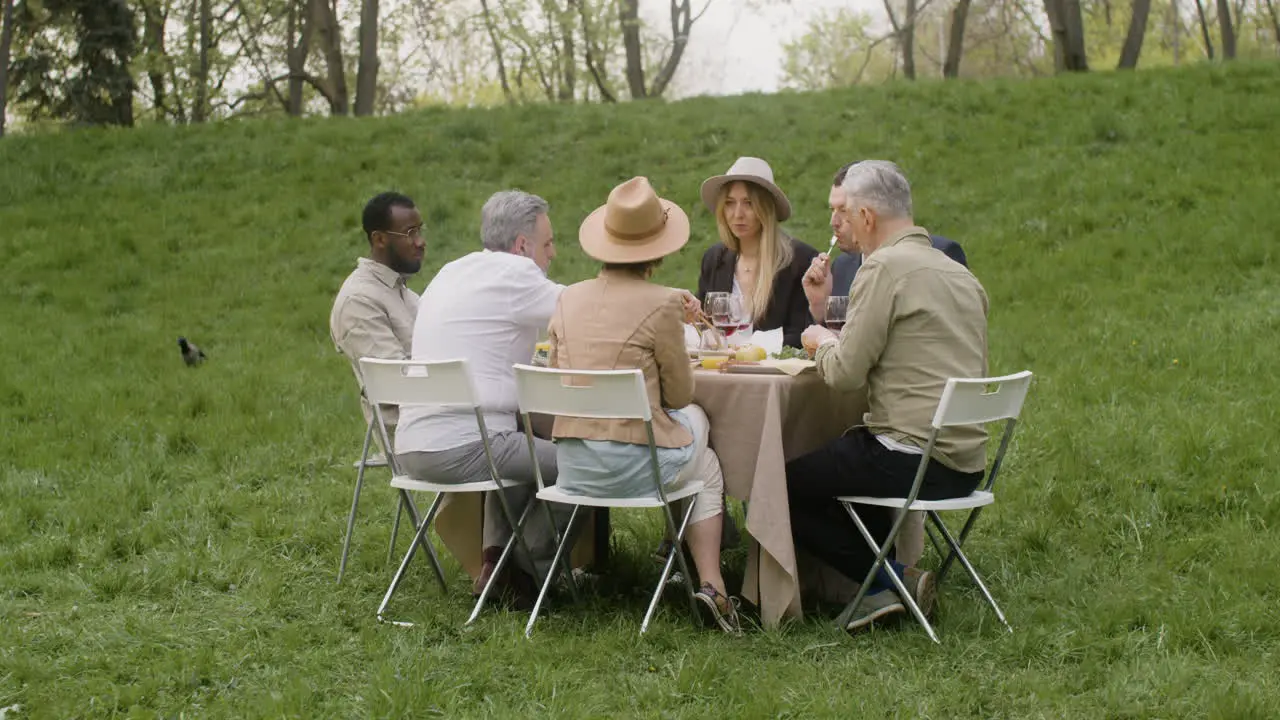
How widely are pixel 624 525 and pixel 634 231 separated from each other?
2180 millimetres

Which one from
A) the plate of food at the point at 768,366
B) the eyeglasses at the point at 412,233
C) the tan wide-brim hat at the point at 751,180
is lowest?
the plate of food at the point at 768,366

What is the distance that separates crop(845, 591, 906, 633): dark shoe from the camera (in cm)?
456

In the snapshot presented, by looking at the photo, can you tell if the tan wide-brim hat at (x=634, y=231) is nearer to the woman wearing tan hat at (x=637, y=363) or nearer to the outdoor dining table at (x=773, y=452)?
the woman wearing tan hat at (x=637, y=363)

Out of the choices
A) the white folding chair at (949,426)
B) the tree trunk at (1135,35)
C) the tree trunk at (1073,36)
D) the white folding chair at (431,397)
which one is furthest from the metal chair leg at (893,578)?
the tree trunk at (1135,35)

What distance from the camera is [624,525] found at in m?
6.30

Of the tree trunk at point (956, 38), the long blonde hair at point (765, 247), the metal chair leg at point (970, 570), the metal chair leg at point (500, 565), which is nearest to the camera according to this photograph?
the metal chair leg at point (970, 570)

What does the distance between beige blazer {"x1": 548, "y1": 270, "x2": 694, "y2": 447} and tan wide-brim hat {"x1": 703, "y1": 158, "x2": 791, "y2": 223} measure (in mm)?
1518

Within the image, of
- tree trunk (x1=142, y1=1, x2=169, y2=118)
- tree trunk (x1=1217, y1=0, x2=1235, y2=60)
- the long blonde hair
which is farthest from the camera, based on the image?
tree trunk (x1=1217, y1=0, x2=1235, y2=60)

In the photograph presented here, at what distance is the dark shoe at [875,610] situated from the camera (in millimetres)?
4559

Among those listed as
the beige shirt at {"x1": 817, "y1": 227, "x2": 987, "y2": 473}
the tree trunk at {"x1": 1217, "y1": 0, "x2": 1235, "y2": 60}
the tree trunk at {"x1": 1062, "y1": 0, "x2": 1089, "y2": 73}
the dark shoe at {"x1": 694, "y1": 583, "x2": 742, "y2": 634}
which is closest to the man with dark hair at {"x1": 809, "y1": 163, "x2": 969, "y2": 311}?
the beige shirt at {"x1": 817, "y1": 227, "x2": 987, "y2": 473}

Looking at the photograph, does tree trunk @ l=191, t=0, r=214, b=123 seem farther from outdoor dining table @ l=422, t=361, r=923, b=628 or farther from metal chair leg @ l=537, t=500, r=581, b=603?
outdoor dining table @ l=422, t=361, r=923, b=628

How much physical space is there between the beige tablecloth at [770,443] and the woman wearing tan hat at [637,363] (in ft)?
0.27

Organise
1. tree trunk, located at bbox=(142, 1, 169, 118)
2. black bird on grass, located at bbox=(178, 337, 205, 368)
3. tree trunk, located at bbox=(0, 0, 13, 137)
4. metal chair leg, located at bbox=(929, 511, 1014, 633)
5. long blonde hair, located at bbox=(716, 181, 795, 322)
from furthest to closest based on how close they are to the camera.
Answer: tree trunk, located at bbox=(142, 1, 169, 118)
tree trunk, located at bbox=(0, 0, 13, 137)
black bird on grass, located at bbox=(178, 337, 205, 368)
long blonde hair, located at bbox=(716, 181, 795, 322)
metal chair leg, located at bbox=(929, 511, 1014, 633)

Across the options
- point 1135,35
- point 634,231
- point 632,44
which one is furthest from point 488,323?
point 632,44
